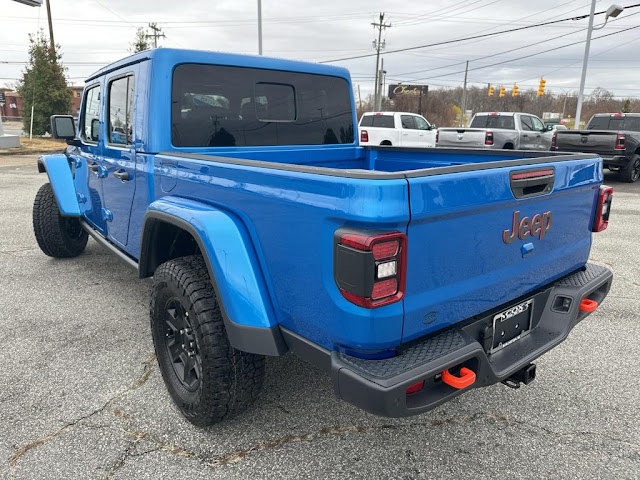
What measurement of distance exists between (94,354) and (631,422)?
3.32 metres

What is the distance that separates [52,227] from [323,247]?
177 inches

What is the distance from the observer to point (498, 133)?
14.5 metres

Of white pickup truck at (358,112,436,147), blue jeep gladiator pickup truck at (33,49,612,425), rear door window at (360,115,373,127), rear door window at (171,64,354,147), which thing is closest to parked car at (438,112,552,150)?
white pickup truck at (358,112,436,147)

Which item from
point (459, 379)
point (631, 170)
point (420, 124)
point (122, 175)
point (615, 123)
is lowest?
point (459, 379)

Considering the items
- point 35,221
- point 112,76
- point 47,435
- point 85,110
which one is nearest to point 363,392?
point 47,435

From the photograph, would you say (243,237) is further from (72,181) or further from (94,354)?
(72,181)

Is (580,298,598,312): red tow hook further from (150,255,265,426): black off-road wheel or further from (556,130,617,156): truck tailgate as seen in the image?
(556,130,617,156): truck tailgate

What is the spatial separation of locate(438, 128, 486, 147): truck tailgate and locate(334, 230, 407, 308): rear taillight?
13.3 metres

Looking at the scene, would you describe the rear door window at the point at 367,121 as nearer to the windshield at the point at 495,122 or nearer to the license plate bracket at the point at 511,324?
the windshield at the point at 495,122

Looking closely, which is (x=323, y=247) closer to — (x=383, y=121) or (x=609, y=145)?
(x=609, y=145)

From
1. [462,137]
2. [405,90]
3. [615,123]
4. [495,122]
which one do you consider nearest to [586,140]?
[615,123]

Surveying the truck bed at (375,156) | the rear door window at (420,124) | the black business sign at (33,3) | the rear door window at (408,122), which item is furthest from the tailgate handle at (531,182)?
the black business sign at (33,3)

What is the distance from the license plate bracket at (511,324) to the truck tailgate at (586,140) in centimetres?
1076

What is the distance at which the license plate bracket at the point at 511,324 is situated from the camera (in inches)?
86.6
